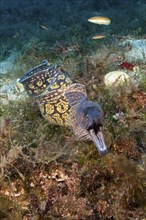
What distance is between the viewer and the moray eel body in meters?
3.77

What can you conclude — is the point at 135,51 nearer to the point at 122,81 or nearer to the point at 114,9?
the point at 122,81

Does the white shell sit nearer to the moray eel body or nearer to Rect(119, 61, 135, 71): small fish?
the moray eel body

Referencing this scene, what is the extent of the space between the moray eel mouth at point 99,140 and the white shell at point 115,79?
1.83m

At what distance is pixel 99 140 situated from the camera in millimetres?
3678

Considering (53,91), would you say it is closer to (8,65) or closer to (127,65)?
(127,65)

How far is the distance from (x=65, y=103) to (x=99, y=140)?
140cm

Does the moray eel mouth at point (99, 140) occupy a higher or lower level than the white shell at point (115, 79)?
higher

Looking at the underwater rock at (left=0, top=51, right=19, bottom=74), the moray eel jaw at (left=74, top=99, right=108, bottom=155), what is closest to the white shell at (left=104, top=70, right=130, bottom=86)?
the moray eel jaw at (left=74, top=99, right=108, bottom=155)

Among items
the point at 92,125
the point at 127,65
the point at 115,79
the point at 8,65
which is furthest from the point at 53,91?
the point at 8,65

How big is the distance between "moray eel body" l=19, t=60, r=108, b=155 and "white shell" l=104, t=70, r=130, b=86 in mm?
648

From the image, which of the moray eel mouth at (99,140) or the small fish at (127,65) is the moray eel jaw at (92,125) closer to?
the moray eel mouth at (99,140)

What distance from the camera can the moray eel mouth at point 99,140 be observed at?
3.56 meters

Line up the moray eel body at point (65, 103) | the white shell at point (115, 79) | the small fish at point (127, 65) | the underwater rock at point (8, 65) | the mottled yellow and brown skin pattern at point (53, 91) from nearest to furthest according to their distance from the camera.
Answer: the moray eel body at point (65, 103) → the mottled yellow and brown skin pattern at point (53, 91) → the white shell at point (115, 79) → the small fish at point (127, 65) → the underwater rock at point (8, 65)

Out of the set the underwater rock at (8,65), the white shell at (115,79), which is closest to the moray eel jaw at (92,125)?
the white shell at (115,79)
